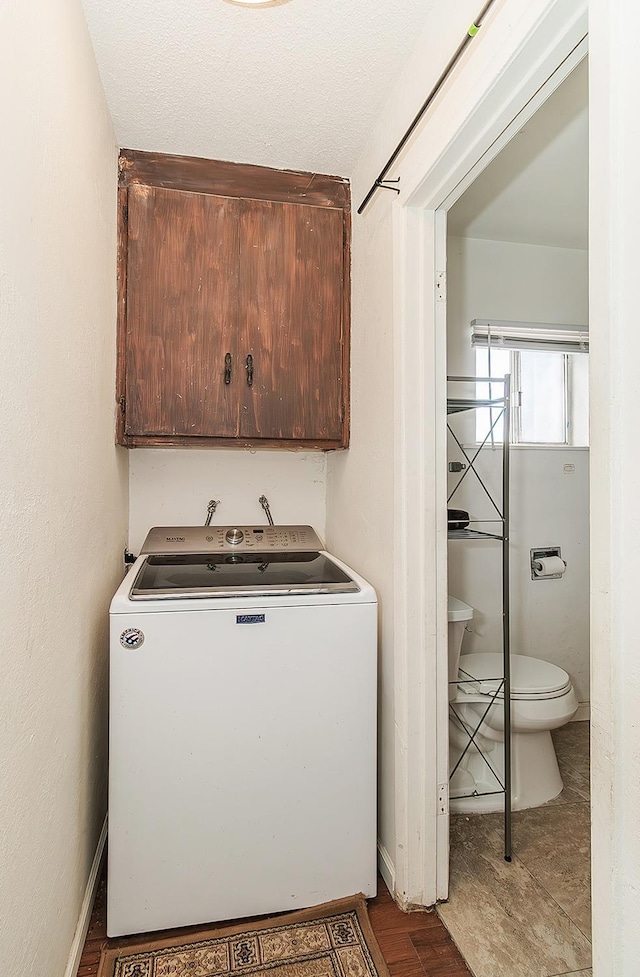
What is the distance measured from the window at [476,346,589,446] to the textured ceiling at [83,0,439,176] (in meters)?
1.29

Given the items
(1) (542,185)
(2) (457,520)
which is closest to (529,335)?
(1) (542,185)

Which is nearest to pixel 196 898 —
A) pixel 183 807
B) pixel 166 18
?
pixel 183 807

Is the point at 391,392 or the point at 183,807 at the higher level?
the point at 391,392

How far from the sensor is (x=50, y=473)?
1.16 m

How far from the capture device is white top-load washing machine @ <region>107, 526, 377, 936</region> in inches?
59.5

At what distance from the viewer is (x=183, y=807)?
153cm

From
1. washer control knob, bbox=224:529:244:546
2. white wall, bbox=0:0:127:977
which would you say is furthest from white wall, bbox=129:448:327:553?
white wall, bbox=0:0:127:977

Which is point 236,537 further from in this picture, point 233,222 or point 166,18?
point 166,18

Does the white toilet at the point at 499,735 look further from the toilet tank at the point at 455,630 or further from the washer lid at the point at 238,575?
the washer lid at the point at 238,575

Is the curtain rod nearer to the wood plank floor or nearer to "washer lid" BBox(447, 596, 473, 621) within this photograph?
"washer lid" BBox(447, 596, 473, 621)

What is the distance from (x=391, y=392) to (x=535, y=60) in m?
0.84

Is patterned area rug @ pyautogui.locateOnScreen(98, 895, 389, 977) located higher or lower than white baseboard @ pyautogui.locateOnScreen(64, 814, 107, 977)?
lower

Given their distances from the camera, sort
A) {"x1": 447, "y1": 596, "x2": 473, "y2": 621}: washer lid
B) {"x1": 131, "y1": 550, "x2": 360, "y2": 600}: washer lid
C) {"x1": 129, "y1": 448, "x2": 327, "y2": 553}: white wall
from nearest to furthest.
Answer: {"x1": 131, "y1": 550, "x2": 360, "y2": 600}: washer lid, {"x1": 447, "y1": 596, "x2": 473, "y2": 621}: washer lid, {"x1": 129, "y1": 448, "x2": 327, "y2": 553}: white wall

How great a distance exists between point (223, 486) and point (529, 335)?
64.3 inches
